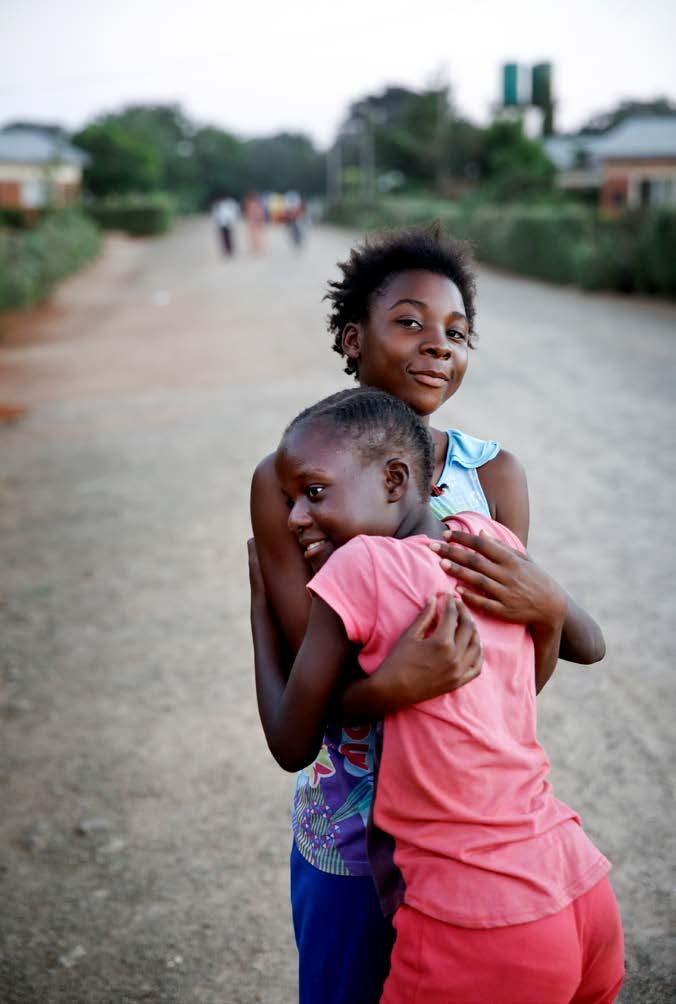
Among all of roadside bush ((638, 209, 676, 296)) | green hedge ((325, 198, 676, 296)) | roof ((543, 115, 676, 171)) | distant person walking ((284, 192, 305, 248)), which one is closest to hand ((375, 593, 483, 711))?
green hedge ((325, 198, 676, 296))

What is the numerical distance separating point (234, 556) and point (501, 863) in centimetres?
466

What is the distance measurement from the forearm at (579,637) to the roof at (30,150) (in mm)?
53040

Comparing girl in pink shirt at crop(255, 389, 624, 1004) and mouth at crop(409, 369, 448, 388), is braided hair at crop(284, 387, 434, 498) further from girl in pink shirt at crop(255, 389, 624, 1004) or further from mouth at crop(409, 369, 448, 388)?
mouth at crop(409, 369, 448, 388)

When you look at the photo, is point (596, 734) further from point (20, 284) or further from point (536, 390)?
point (20, 284)

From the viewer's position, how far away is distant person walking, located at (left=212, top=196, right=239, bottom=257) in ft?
91.6

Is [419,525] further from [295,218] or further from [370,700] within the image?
[295,218]

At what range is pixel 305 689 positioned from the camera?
1.48 meters

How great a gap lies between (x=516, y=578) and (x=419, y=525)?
18 centimetres

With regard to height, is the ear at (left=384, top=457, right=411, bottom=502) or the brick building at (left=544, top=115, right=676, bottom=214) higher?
the brick building at (left=544, top=115, right=676, bottom=214)

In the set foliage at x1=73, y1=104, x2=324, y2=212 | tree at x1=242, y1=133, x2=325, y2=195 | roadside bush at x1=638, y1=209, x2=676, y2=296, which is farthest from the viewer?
tree at x1=242, y1=133, x2=325, y2=195

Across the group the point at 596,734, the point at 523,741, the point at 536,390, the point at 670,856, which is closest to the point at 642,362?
the point at 536,390

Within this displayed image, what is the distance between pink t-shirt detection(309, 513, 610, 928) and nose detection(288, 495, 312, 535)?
5.2 inches

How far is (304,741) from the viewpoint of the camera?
1530 mm

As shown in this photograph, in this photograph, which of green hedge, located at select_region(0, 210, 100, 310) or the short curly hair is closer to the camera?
the short curly hair
